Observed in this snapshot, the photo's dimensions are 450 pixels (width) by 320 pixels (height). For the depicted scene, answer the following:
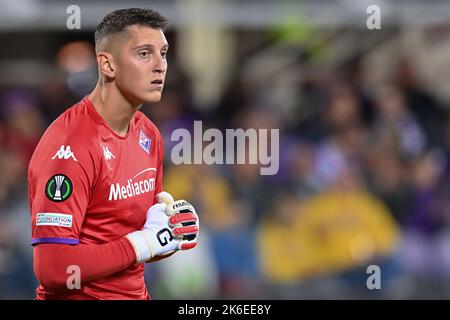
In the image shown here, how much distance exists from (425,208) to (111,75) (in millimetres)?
6358

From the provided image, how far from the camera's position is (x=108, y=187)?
4250 mm

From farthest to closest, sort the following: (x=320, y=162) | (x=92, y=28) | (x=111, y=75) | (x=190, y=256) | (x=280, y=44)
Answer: (x=280, y=44), (x=92, y=28), (x=320, y=162), (x=190, y=256), (x=111, y=75)

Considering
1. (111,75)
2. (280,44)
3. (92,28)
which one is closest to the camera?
(111,75)

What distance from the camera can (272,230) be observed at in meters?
9.70

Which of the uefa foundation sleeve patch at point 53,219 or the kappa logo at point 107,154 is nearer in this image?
the uefa foundation sleeve patch at point 53,219

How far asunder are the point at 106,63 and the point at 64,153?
17.1 inches

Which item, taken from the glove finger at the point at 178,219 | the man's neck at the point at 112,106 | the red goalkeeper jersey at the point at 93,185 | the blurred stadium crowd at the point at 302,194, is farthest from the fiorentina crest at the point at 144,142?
the blurred stadium crowd at the point at 302,194

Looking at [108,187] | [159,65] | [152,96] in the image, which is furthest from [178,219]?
[159,65]

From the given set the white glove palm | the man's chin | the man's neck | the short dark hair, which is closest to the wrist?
the white glove palm

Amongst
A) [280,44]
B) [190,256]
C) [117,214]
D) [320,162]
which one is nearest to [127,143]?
[117,214]

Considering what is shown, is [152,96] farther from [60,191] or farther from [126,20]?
[60,191]

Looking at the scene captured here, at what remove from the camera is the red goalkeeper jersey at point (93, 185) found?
409cm

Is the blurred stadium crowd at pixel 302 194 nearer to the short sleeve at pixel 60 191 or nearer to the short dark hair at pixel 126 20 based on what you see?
the short dark hair at pixel 126 20
